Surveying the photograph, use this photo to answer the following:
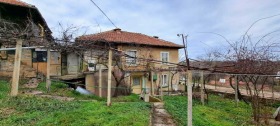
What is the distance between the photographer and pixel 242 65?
32.0ft

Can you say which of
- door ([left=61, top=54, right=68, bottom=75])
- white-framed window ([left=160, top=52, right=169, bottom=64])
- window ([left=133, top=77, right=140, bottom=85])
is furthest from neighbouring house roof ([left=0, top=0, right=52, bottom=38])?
white-framed window ([left=160, top=52, right=169, bottom=64])

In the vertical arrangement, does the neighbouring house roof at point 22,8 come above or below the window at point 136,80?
above

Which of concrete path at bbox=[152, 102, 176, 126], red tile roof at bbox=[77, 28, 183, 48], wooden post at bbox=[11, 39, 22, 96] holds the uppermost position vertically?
red tile roof at bbox=[77, 28, 183, 48]

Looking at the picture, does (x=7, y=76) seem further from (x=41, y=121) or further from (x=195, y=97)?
(x=195, y=97)

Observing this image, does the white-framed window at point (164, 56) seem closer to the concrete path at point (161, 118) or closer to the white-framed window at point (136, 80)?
the white-framed window at point (136, 80)

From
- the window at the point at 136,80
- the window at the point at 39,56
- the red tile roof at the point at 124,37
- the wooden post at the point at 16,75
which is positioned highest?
the red tile roof at the point at 124,37

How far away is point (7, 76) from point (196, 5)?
10.3 meters

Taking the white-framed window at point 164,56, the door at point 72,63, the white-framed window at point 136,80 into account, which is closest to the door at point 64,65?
the door at point 72,63

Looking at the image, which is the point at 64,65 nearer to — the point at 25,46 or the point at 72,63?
the point at 72,63

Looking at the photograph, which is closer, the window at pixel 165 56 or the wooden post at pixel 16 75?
the wooden post at pixel 16 75

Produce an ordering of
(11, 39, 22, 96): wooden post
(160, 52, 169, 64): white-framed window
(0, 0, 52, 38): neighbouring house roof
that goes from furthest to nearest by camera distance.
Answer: (160, 52, 169, 64): white-framed window → (0, 0, 52, 38): neighbouring house roof → (11, 39, 22, 96): wooden post

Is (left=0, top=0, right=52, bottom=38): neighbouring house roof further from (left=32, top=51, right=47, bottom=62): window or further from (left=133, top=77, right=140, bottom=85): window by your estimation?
(left=133, top=77, right=140, bottom=85): window

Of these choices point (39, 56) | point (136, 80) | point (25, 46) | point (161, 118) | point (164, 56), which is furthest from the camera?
point (164, 56)

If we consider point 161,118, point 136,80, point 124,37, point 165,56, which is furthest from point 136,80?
point 161,118
